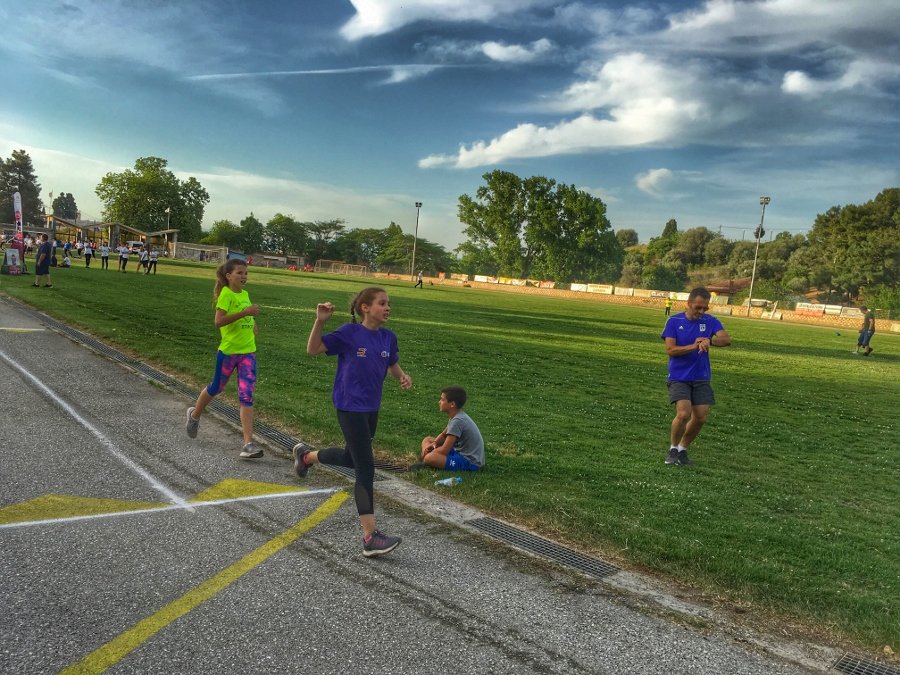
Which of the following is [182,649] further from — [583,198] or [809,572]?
[583,198]

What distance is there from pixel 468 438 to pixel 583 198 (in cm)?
9307

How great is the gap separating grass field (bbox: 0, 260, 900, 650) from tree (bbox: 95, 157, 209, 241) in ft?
317

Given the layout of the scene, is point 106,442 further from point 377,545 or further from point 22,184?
point 22,184

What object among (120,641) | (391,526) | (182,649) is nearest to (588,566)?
(391,526)

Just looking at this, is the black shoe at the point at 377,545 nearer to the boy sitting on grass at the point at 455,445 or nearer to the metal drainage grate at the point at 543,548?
the metal drainage grate at the point at 543,548

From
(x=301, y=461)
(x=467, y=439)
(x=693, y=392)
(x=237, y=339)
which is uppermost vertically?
(x=237, y=339)

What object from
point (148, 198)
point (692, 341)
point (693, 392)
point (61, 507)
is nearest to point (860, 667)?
point (693, 392)

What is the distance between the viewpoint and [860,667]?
3.36m

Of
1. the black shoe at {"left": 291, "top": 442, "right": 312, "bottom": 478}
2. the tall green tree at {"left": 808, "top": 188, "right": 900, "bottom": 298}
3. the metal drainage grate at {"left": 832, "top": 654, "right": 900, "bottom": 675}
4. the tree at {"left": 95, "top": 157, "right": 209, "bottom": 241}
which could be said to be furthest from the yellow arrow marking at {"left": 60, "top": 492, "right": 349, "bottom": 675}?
the tree at {"left": 95, "top": 157, "right": 209, "bottom": 241}

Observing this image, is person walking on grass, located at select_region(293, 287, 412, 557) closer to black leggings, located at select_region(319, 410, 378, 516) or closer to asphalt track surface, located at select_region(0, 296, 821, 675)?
black leggings, located at select_region(319, 410, 378, 516)

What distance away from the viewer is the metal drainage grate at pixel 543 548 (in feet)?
14.1

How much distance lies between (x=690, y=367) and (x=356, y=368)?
4.40 m

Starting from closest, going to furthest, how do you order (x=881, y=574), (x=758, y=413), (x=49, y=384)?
1. (x=881, y=574)
2. (x=49, y=384)
3. (x=758, y=413)

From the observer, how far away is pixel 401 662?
3039mm
